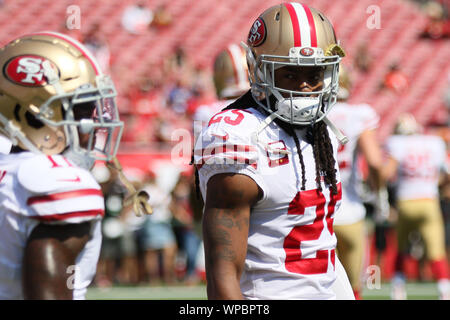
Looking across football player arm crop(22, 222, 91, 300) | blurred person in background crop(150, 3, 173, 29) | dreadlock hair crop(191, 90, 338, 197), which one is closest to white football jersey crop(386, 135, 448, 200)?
dreadlock hair crop(191, 90, 338, 197)

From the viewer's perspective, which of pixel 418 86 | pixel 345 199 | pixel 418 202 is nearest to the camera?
pixel 345 199

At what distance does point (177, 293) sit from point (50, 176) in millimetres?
5877

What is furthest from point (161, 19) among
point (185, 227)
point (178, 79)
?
point (185, 227)

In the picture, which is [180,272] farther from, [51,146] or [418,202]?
[51,146]

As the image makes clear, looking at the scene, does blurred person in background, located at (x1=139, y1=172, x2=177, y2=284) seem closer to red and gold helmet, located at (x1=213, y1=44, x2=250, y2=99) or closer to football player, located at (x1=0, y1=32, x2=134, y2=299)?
red and gold helmet, located at (x1=213, y1=44, x2=250, y2=99)

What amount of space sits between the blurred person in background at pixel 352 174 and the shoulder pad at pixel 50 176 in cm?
262

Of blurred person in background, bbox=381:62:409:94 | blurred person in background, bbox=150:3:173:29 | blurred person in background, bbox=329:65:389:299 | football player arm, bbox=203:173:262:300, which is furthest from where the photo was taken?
blurred person in background, bbox=150:3:173:29

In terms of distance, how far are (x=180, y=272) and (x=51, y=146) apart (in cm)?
730

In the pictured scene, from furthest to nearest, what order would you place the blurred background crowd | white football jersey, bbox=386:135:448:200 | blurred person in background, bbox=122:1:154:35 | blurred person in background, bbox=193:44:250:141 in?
blurred person in background, bbox=122:1:154:35
the blurred background crowd
white football jersey, bbox=386:135:448:200
blurred person in background, bbox=193:44:250:141

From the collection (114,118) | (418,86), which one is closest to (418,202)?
(114,118)

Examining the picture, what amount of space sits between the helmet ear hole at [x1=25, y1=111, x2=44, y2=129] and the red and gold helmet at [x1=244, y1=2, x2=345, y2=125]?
0.68m

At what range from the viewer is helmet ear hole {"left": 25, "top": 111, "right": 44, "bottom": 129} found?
2.59 m

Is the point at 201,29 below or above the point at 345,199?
above

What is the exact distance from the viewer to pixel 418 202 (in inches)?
307
